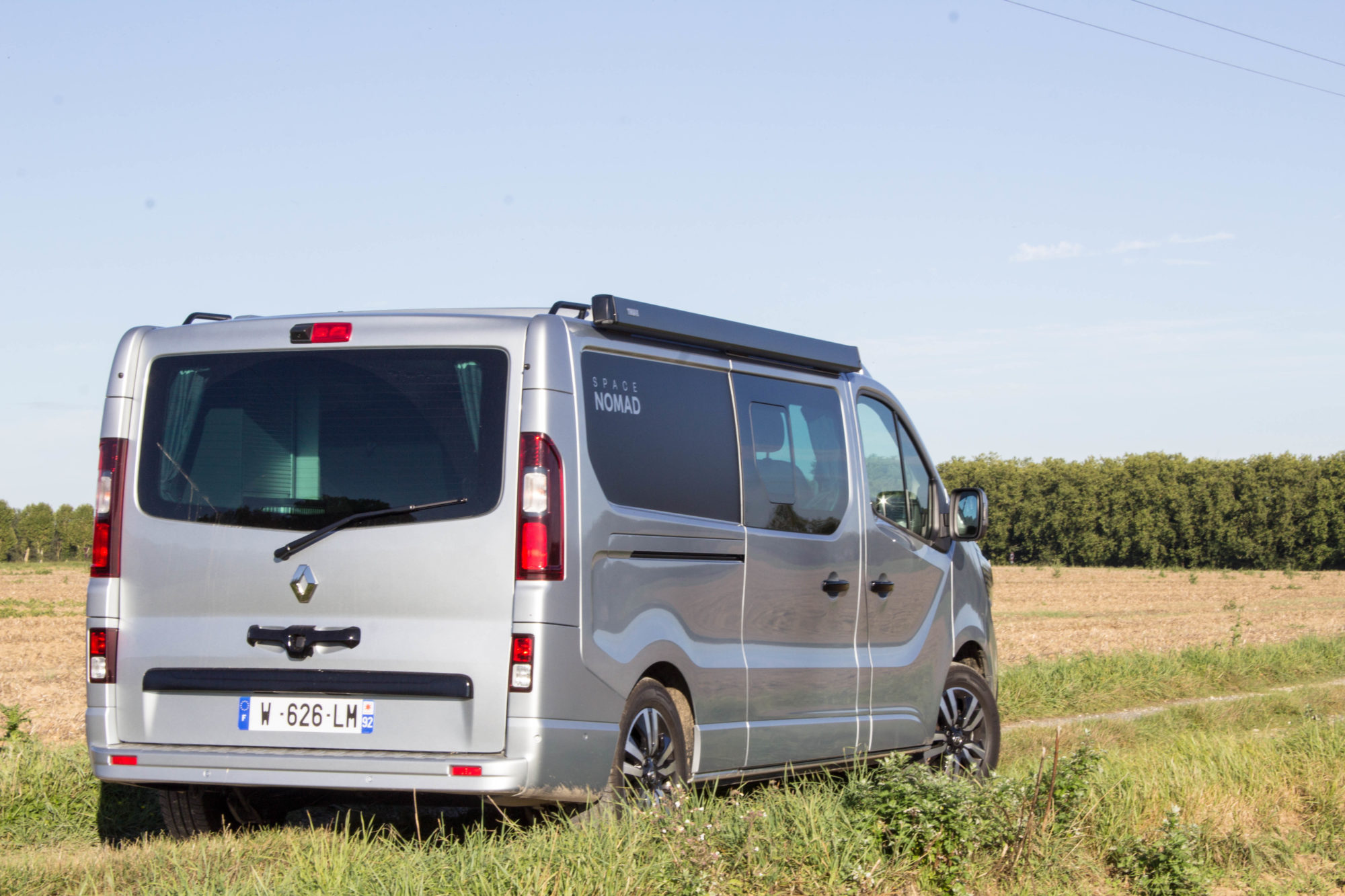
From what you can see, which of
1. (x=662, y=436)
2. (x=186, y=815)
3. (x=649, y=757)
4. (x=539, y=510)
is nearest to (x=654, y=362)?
(x=662, y=436)

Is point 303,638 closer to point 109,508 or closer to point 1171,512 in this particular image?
point 109,508

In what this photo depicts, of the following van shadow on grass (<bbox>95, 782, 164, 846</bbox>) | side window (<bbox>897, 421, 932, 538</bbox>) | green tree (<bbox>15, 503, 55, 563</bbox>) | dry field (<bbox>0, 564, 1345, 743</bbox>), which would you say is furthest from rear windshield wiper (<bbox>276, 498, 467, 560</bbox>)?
green tree (<bbox>15, 503, 55, 563</bbox>)

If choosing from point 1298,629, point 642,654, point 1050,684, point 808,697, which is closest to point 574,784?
point 642,654

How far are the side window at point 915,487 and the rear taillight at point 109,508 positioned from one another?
13.8 feet

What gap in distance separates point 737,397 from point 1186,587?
51824 mm

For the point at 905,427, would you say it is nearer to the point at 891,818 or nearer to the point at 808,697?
the point at 808,697

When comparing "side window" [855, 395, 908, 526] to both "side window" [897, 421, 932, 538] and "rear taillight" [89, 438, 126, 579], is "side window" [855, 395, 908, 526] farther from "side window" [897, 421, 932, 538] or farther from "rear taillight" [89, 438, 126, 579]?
"rear taillight" [89, 438, 126, 579]

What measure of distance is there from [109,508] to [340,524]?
1108 millimetres

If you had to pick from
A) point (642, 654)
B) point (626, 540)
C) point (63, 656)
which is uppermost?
point (626, 540)

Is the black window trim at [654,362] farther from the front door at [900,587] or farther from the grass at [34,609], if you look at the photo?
the grass at [34,609]

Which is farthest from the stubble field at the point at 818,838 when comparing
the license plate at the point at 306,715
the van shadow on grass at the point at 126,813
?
the license plate at the point at 306,715

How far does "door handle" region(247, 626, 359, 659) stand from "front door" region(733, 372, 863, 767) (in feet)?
6.16

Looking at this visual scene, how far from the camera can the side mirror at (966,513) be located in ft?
26.6

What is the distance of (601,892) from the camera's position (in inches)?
167
